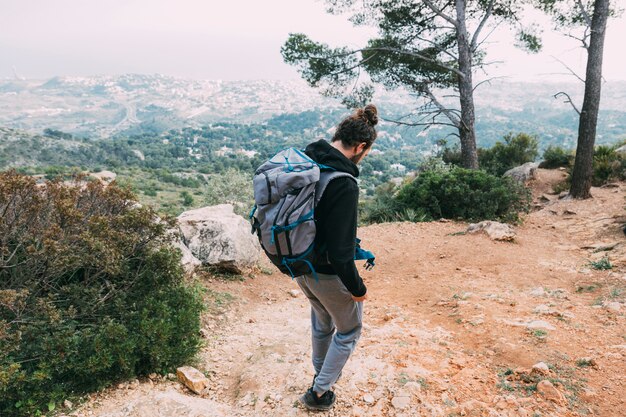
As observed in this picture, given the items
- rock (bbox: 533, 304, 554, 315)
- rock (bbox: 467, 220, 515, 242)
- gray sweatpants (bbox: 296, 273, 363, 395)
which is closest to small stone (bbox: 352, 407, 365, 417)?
gray sweatpants (bbox: 296, 273, 363, 395)

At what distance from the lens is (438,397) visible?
2451mm

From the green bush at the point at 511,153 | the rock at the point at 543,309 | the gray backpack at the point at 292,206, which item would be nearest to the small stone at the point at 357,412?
the gray backpack at the point at 292,206

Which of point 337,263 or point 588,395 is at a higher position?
point 337,263

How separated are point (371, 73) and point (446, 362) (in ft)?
31.7

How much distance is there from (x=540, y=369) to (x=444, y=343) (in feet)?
2.60

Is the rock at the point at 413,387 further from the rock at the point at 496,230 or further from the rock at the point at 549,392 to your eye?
the rock at the point at 496,230

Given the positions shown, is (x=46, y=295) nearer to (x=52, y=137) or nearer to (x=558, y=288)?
(x=558, y=288)

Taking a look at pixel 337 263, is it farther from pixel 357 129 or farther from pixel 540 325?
pixel 540 325

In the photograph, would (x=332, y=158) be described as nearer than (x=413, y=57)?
Yes

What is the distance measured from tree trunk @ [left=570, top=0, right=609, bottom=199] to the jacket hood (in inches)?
353

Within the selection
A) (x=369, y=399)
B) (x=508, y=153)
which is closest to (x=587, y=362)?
(x=369, y=399)

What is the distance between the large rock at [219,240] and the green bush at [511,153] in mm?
11604

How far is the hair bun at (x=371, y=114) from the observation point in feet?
6.75

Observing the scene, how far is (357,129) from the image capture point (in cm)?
201
